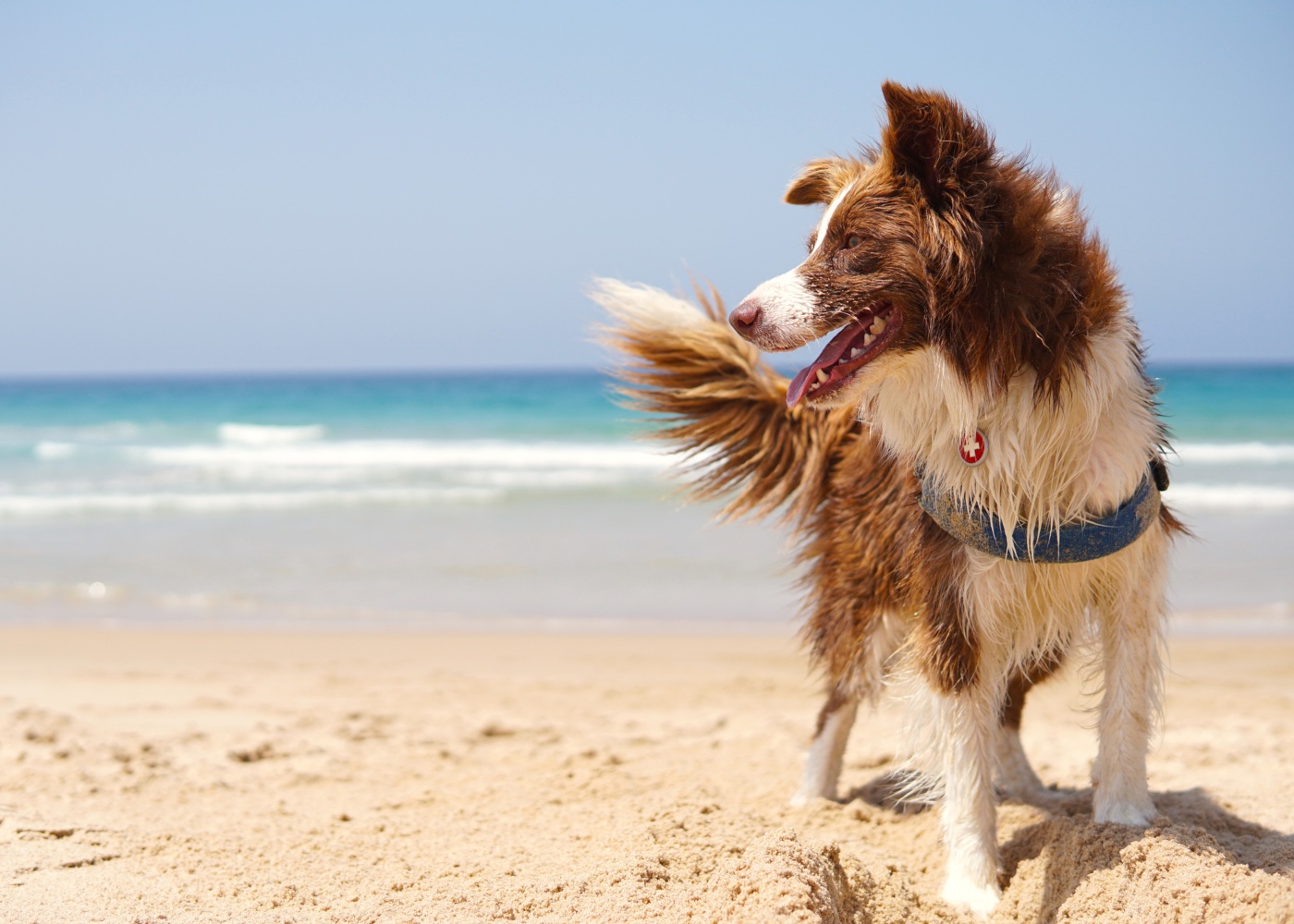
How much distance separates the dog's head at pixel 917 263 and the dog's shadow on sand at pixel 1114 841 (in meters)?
1.27

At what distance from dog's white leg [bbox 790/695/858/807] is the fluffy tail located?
2.18ft

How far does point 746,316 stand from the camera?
247 centimetres

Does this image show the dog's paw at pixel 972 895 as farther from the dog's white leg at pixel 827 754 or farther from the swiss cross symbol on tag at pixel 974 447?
the swiss cross symbol on tag at pixel 974 447

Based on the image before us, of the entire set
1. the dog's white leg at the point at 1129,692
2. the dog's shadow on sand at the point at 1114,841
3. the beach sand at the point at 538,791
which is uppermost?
the dog's white leg at the point at 1129,692

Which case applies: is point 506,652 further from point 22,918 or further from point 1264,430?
point 1264,430

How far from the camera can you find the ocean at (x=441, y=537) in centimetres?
714

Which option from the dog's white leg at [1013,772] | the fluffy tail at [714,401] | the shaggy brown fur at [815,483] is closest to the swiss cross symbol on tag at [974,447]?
the shaggy brown fur at [815,483]

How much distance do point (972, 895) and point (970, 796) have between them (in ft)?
0.80

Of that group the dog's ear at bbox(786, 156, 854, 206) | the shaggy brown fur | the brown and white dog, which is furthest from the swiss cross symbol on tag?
the dog's ear at bbox(786, 156, 854, 206)

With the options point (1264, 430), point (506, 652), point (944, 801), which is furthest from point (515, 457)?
point (944, 801)

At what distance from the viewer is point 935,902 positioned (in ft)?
8.99

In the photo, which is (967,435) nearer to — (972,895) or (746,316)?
(746,316)

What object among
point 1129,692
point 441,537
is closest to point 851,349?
point 1129,692

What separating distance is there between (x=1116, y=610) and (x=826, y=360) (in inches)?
41.0
